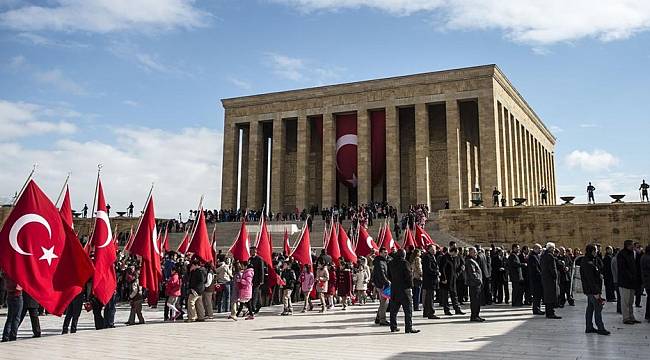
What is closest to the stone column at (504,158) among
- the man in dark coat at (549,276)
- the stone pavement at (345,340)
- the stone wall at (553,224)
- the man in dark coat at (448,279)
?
the stone wall at (553,224)

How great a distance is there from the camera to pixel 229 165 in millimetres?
43969

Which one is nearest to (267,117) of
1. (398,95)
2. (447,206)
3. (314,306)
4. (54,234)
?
(398,95)

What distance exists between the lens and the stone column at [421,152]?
37312mm

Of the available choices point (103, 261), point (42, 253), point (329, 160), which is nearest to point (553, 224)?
point (329, 160)

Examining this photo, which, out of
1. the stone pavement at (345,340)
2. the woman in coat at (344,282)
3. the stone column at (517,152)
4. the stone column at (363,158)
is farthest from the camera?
the stone column at (517,152)

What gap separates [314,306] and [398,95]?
26.3 meters

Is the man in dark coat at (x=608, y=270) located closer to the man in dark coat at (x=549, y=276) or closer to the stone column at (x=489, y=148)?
the man in dark coat at (x=549, y=276)

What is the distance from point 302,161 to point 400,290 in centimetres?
3233

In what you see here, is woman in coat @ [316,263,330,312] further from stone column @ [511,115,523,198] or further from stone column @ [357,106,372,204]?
stone column @ [511,115,523,198]

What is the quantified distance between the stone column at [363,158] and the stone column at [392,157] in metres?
1.43

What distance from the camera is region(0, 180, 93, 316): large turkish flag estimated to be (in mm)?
7652

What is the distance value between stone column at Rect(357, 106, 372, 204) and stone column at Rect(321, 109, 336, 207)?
2018 millimetres

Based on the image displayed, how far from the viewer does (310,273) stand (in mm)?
14008

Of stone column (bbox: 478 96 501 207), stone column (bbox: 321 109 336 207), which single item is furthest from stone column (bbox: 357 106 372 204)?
stone column (bbox: 478 96 501 207)
